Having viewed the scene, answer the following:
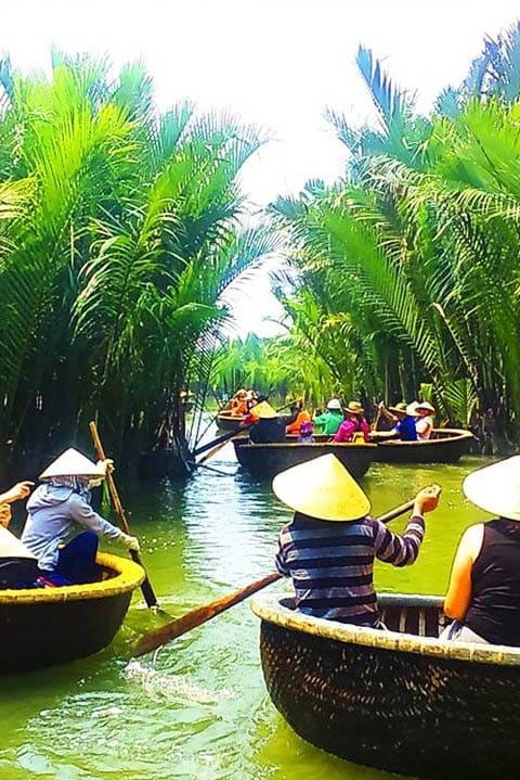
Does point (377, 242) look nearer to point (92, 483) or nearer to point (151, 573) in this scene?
point (151, 573)

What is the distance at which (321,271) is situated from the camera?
22.6m

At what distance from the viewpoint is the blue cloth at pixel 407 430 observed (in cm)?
1669

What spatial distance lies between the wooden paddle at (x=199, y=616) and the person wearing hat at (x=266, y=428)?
1003cm

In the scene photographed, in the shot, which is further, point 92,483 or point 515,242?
point 515,242

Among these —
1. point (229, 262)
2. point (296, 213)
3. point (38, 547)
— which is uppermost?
point (296, 213)

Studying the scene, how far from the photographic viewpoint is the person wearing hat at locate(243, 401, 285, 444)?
15.7m

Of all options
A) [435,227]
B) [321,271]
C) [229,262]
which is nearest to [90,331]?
[229,262]

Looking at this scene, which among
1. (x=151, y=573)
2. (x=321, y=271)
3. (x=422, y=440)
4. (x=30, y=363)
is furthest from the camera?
(x=321, y=271)

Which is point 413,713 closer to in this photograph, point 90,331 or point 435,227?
point 90,331

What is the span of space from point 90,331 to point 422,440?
6.63 meters

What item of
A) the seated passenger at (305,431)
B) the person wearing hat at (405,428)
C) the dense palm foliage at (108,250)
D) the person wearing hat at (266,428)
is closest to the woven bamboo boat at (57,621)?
the dense palm foliage at (108,250)

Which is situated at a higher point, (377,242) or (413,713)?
(377,242)

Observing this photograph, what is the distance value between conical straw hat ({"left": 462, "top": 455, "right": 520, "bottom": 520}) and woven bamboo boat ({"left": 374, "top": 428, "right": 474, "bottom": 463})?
459 inches

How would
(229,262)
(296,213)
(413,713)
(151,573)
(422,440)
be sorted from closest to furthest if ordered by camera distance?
1. (413,713)
2. (151,573)
3. (229,262)
4. (422,440)
5. (296,213)
